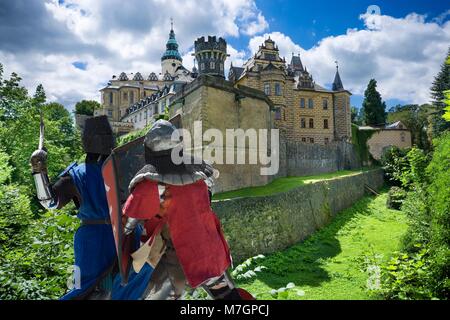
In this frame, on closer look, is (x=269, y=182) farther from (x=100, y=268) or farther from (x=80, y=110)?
(x=80, y=110)

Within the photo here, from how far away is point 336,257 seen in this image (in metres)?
15.4

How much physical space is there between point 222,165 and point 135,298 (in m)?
13.5

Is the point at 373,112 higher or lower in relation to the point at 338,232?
higher

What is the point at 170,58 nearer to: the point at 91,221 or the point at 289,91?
the point at 289,91

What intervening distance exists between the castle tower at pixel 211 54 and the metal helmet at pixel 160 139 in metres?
37.8

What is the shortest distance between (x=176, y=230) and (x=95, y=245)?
0.71 m

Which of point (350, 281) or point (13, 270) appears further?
point (350, 281)

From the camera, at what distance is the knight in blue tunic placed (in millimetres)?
3189

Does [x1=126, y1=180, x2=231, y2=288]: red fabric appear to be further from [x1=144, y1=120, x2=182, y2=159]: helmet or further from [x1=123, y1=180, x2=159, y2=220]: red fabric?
[x1=144, y1=120, x2=182, y2=159]: helmet

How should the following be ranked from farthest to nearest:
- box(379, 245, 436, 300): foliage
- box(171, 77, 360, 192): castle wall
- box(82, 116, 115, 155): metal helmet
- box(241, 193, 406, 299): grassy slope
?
box(171, 77, 360, 192): castle wall → box(241, 193, 406, 299): grassy slope → box(379, 245, 436, 300): foliage → box(82, 116, 115, 155): metal helmet

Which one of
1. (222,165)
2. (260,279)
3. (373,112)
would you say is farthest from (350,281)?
(373,112)

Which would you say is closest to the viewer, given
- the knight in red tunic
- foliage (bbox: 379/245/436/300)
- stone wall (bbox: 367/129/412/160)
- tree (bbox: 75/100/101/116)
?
the knight in red tunic

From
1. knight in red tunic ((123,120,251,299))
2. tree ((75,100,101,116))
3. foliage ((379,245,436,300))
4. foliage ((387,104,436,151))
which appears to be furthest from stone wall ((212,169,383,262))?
tree ((75,100,101,116))

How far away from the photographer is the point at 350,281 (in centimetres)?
1228
